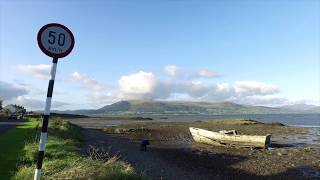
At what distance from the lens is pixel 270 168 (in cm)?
2231

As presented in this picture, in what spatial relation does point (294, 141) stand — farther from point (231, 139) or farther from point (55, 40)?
point (55, 40)

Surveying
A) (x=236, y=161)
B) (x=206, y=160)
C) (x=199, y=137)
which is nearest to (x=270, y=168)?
(x=236, y=161)

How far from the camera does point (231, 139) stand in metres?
34.1

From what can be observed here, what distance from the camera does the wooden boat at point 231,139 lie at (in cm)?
3203

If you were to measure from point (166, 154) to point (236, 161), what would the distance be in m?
5.70

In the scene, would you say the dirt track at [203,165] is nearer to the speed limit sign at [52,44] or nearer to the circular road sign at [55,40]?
the speed limit sign at [52,44]

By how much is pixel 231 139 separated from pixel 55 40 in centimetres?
2755

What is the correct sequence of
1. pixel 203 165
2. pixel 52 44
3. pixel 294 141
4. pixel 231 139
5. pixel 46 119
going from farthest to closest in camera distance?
1. pixel 294 141
2. pixel 231 139
3. pixel 203 165
4. pixel 46 119
5. pixel 52 44

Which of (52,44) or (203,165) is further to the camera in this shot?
(203,165)

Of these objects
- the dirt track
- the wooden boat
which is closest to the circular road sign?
the dirt track

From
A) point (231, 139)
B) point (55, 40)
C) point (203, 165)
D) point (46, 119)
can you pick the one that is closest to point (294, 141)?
point (231, 139)

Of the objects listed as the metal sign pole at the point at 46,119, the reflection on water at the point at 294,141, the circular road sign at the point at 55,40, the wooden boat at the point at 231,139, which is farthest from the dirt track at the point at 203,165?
the reflection on water at the point at 294,141

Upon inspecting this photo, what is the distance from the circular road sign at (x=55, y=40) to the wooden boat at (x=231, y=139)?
85.3ft

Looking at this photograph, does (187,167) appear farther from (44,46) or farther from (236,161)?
(44,46)
